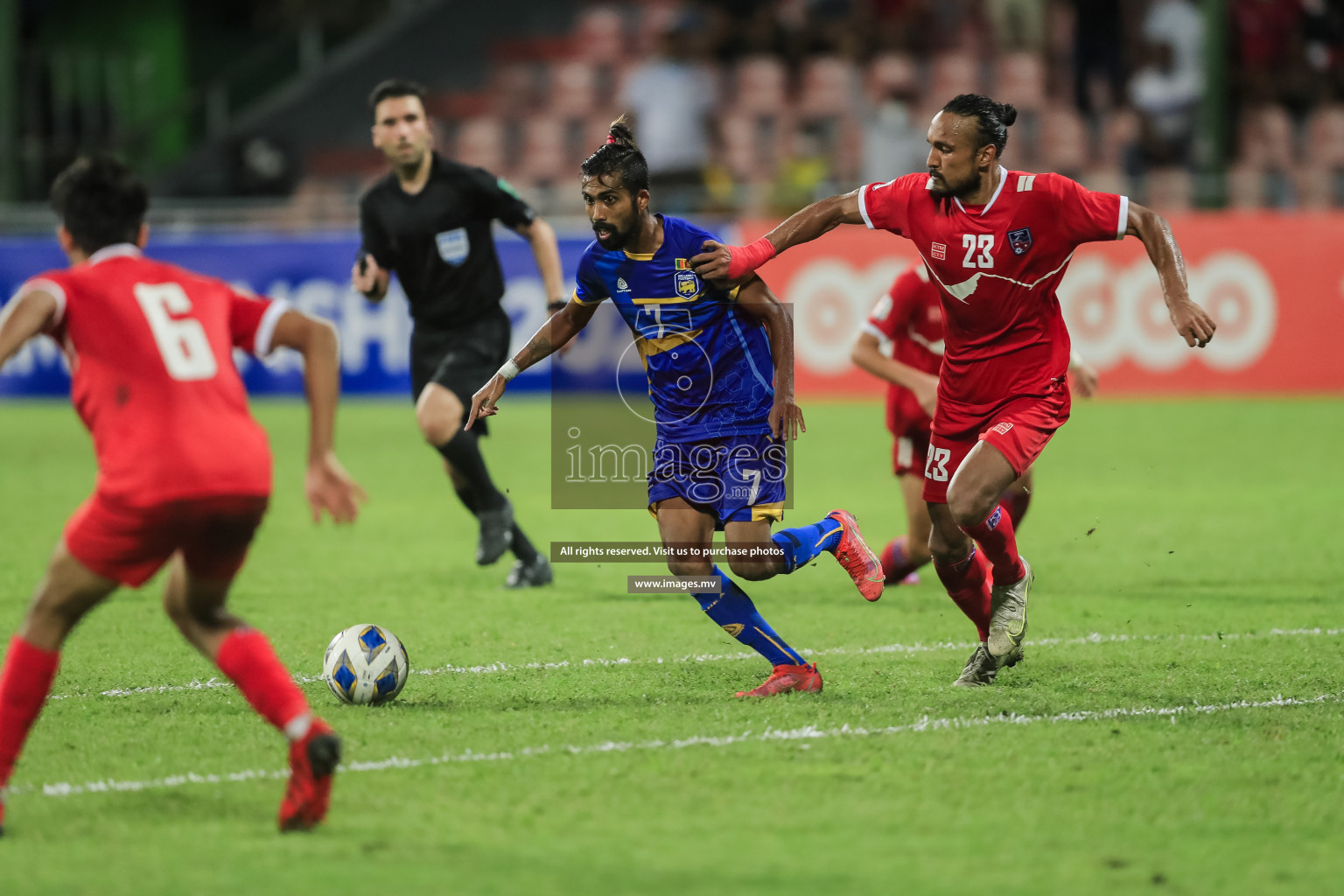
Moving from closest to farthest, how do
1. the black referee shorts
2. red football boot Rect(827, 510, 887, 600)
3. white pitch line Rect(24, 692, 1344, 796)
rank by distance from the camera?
1. white pitch line Rect(24, 692, 1344, 796)
2. red football boot Rect(827, 510, 887, 600)
3. the black referee shorts

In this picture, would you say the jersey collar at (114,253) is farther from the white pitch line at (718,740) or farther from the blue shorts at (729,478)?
the blue shorts at (729,478)

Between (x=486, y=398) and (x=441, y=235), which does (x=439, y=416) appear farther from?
(x=486, y=398)

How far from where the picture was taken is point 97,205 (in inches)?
171

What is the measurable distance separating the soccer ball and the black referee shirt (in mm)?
3128

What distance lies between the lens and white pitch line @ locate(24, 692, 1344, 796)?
479 centimetres

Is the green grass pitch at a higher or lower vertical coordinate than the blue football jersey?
lower

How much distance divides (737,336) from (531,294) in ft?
36.5

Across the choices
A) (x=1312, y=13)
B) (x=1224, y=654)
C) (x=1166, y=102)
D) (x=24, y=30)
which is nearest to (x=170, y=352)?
(x=1224, y=654)

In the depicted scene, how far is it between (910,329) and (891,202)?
235 centimetres

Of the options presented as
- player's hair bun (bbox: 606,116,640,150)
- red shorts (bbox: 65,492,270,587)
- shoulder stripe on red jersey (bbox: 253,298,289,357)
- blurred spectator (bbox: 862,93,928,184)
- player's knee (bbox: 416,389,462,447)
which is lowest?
player's knee (bbox: 416,389,462,447)

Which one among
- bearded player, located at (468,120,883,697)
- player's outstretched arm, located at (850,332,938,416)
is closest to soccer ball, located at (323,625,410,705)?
bearded player, located at (468,120,883,697)

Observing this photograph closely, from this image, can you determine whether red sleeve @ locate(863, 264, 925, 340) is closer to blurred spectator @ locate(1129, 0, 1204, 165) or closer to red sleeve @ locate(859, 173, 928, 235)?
red sleeve @ locate(859, 173, 928, 235)

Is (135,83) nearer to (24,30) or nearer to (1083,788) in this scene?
(24,30)

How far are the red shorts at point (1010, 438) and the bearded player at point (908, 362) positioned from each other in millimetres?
1827
